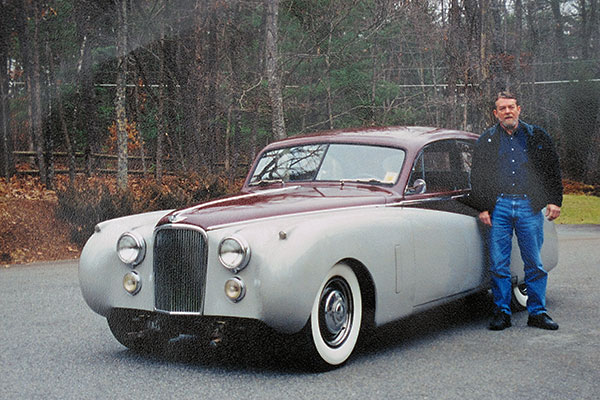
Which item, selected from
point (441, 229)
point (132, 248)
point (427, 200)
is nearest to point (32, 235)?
point (132, 248)

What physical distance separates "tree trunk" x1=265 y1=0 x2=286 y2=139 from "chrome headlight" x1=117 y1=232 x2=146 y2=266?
14.1 m

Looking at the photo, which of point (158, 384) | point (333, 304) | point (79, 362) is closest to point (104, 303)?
point (79, 362)

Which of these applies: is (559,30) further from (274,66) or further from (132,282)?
(132,282)

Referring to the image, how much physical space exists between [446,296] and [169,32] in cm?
1777

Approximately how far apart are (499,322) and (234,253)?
272 centimetres

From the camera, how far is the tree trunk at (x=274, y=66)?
773 inches

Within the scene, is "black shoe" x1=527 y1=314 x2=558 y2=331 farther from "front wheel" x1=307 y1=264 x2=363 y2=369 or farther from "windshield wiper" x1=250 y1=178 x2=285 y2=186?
"windshield wiper" x1=250 y1=178 x2=285 y2=186

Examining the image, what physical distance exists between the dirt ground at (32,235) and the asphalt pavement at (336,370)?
6.24 meters

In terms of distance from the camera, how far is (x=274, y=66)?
64.4 ft

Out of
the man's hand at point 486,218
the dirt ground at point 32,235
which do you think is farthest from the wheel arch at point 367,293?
the dirt ground at point 32,235

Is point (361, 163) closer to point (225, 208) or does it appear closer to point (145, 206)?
point (225, 208)

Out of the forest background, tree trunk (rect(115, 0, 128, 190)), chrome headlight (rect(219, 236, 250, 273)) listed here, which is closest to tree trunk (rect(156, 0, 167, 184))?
the forest background

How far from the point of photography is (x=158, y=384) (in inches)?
208

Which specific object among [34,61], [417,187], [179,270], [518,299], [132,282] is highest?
[34,61]
